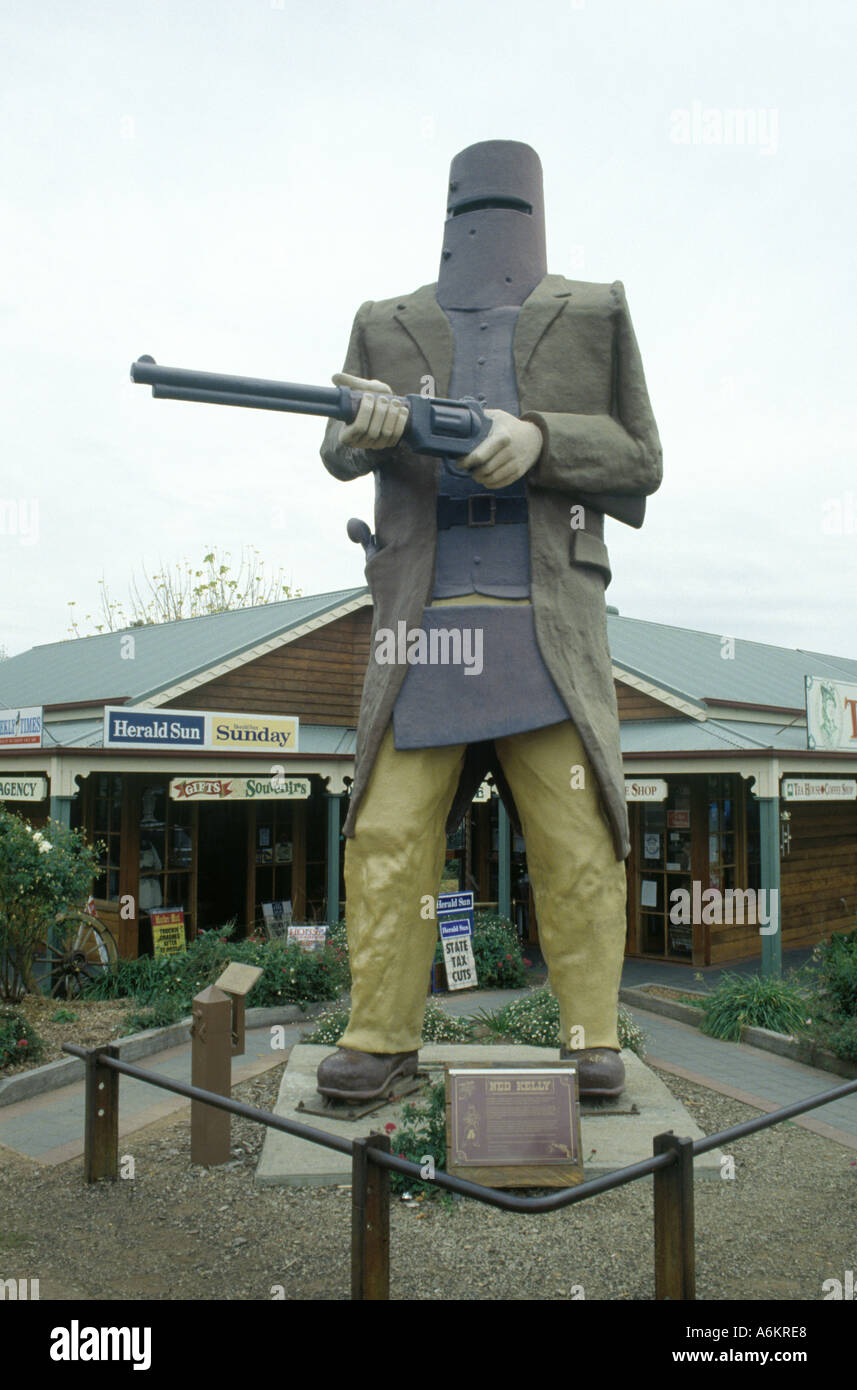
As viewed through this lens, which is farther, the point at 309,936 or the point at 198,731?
the point at 198,731

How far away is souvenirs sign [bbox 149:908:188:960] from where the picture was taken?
10.7 metres

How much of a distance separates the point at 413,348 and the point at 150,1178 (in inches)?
150

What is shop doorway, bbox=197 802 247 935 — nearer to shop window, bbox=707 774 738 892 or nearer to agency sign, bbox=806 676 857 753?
shop window, bbox=707 774 738 892

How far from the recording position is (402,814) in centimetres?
449

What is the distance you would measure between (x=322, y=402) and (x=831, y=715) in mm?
8097

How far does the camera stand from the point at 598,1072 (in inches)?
179

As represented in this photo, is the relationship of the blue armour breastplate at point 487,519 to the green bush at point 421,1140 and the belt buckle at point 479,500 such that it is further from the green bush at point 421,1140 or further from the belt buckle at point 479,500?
the green bush at point 421,1140

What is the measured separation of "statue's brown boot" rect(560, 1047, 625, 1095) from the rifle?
102 inches

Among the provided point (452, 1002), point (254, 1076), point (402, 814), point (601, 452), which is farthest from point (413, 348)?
point (452, 1002)

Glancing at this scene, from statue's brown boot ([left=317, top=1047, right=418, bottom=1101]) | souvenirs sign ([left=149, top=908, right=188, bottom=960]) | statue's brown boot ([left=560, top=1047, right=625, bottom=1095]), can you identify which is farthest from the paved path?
souvenirs sign ([left=149, top=908, right=188, bottom=960])

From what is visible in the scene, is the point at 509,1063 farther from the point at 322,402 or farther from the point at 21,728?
the point at 21,728

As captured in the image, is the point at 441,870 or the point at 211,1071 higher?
the point at 441,870

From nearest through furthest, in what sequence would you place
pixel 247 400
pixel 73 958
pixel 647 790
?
pixel 247 400 → pixel 73 958 → pixel 647 790

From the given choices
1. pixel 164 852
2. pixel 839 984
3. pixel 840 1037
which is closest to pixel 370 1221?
pixel 840 1037
